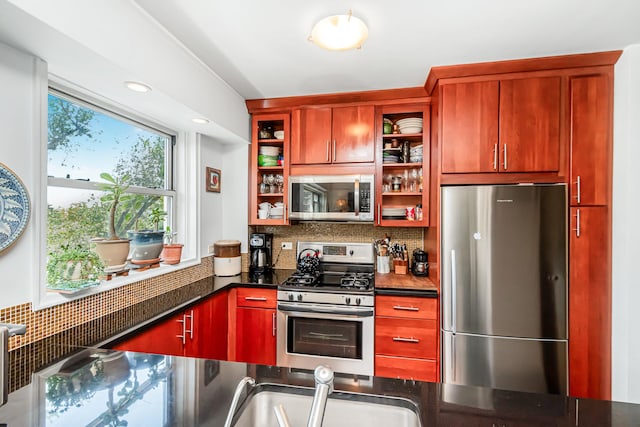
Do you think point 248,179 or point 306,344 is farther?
point 248,179

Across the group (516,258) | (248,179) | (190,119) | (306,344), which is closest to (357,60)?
(190,119)

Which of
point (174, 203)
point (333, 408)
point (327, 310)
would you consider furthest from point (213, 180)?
point (333, 408)

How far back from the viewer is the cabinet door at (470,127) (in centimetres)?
205

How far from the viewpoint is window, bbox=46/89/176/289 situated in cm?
156

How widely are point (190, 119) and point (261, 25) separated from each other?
0.86 meters

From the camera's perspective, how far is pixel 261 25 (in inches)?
63.6

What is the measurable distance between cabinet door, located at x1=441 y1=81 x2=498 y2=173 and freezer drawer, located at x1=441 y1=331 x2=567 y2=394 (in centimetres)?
114

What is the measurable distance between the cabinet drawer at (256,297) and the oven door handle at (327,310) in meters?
0.10

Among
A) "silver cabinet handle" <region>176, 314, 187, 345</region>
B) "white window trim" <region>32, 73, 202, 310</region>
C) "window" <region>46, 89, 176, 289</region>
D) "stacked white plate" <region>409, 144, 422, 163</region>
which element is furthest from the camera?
"stacked white plate" <region>409, 144, 422, 163</region>

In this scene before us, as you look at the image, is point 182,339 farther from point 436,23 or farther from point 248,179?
point 436,23

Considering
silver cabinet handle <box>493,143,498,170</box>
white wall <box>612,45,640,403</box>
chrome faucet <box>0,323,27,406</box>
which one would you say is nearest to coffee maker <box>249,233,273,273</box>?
silver cabinet handle <box>493,143,498,170</box>

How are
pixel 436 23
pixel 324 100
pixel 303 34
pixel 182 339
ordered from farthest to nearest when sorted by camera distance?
pixel 324 100 < pixel 182 339 < pixel 303 34 < pixel 436 23

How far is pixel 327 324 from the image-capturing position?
2.24m

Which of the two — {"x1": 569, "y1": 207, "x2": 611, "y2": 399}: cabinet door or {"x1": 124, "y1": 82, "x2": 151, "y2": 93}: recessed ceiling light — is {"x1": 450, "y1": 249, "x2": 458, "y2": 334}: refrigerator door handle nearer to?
{"x1": 569, "y1": 207, "x2": 611, "y2": 399}: cabinet door
